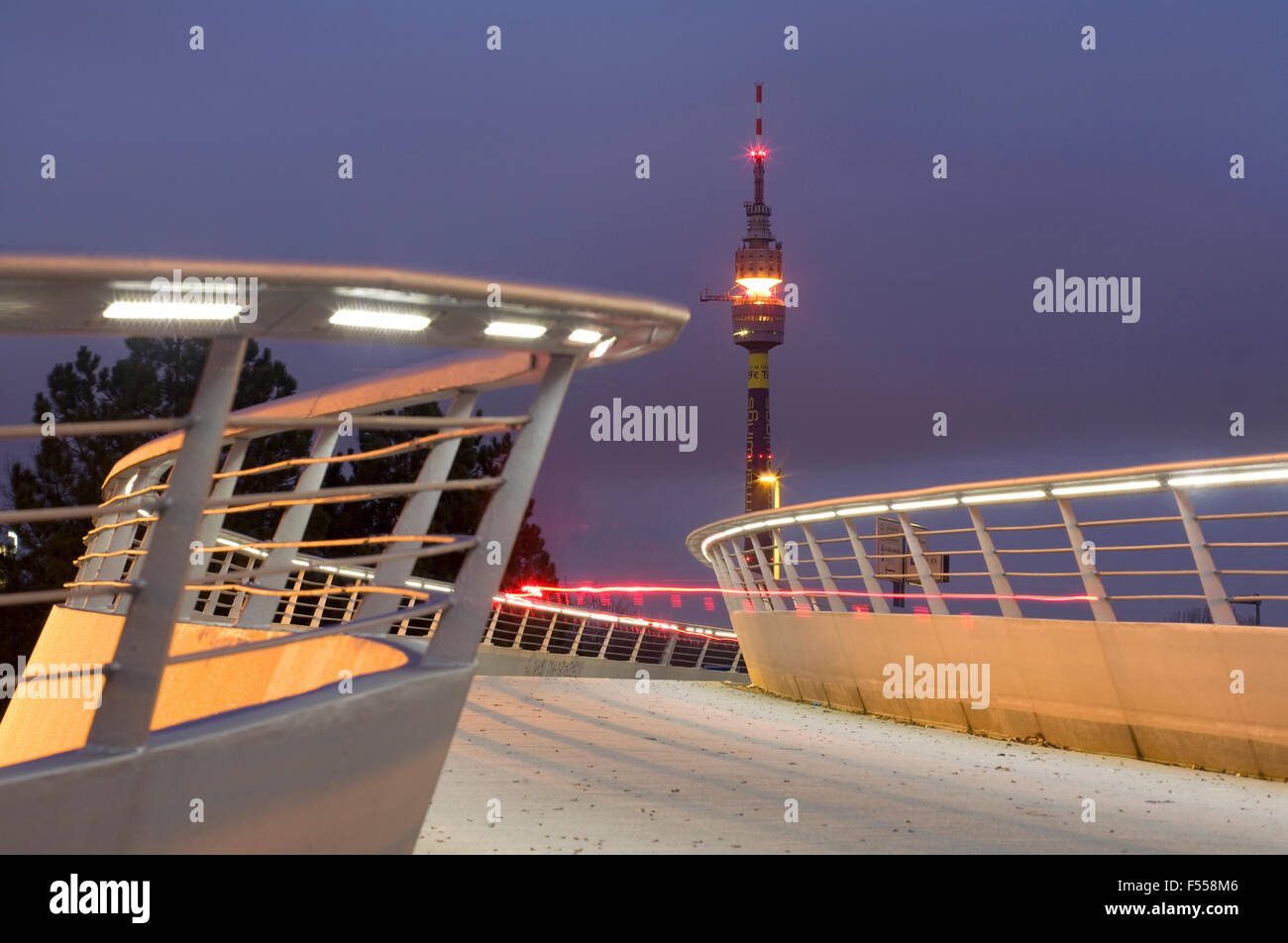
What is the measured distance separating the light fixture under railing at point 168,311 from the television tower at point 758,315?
128573 mm

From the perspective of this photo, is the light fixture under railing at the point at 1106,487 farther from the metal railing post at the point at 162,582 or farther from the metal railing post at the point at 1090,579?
the metal railing post at the point at 162,582

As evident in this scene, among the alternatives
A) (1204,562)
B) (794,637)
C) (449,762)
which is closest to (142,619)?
(449,762)

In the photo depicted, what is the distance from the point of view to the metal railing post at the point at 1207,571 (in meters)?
8.95

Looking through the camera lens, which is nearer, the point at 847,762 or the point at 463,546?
the point at 463,546

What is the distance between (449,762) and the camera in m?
8.96

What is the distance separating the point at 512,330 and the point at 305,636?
127 centimetres

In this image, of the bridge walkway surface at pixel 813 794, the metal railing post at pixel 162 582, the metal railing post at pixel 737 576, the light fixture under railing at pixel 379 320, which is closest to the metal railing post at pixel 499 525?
the light fixture under railing at pixel 379 320

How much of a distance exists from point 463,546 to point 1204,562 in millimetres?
6110

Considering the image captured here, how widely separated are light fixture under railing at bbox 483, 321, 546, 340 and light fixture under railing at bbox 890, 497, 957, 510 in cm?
725

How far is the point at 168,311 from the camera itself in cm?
387

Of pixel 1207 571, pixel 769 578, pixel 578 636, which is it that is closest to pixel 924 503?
pixel 1207 571

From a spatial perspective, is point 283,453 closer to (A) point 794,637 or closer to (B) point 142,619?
(A) point 794,637

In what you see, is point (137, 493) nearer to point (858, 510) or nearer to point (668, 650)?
point (858, 510)

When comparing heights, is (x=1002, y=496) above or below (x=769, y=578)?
above
